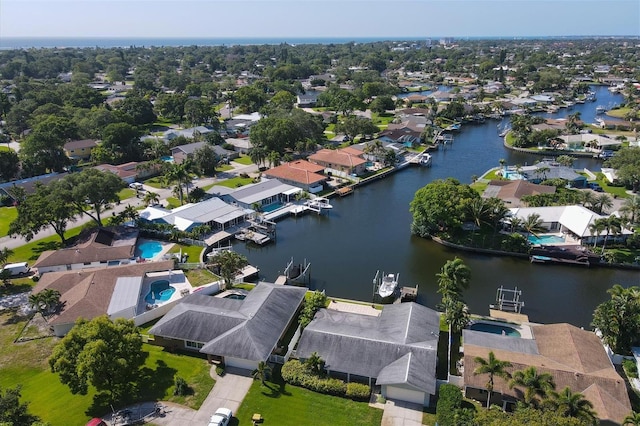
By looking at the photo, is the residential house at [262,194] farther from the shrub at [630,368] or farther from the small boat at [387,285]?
→ the shrub at [630,368]

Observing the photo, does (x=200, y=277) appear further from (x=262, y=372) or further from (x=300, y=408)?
(x=300, y=408)

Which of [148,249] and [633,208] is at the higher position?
[633,208]

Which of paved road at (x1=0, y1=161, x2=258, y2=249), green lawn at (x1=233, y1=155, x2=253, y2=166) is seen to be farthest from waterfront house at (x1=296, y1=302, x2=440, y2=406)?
green lawn at (x1=233, y1=155, x2=253, y2=166)

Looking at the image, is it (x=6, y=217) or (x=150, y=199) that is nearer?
(x=6, y=217)

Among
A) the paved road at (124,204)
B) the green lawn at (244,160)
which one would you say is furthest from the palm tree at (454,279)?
the green lawn at (244,160)

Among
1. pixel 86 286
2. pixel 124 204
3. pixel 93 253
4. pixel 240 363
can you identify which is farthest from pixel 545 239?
pixel 124 204

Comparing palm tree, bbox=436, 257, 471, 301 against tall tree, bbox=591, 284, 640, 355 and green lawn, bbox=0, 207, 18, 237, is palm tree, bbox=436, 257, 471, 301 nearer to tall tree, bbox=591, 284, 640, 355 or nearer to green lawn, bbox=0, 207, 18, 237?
tall tree, bbox=591, 284, 640, 355
